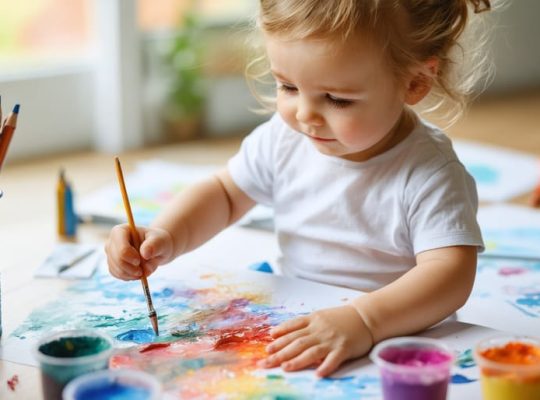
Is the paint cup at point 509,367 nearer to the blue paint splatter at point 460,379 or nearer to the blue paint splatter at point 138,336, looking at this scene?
the blue paint splatter at point 460,379

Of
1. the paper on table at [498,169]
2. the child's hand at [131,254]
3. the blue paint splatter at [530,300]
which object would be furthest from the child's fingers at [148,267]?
the paper on table at [498,169]

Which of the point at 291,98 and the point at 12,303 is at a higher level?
the point at 291,98

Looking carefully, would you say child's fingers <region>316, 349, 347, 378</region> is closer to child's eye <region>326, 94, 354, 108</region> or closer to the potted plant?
child's eye <region>326, 94, 354, 108</region>

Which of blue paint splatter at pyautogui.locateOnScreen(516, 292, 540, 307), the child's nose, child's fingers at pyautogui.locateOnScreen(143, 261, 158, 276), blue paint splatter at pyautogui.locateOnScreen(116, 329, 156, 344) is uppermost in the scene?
the child's nose

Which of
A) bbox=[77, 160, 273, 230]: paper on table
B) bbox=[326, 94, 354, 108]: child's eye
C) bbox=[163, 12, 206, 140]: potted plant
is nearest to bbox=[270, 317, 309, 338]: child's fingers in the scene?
bbox=[326, 94, 354, 108]: child's eye

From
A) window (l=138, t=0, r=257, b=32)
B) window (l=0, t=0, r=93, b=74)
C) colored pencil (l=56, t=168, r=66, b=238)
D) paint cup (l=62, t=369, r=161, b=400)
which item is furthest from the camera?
window (l=138, t=0, r=257, b=32)

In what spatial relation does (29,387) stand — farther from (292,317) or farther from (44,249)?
(44,249)

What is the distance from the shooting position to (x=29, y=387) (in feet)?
3.00

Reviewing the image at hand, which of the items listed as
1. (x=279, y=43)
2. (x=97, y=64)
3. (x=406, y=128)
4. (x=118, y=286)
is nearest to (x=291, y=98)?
(x=279, y=43)

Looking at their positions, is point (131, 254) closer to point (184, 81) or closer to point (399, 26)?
point (399, 26)

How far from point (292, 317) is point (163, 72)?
1.18 metres

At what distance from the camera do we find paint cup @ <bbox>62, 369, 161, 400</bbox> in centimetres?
76

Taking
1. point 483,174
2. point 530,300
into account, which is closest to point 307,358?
point 530,300

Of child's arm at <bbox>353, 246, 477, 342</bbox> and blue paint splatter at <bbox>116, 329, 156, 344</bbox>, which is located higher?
child's arm at <bbox>353, 246, 477, 342</bbox>
